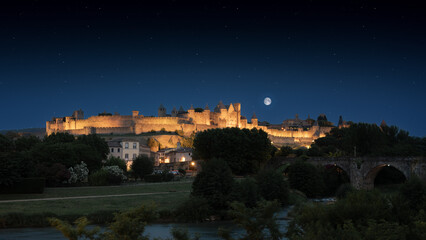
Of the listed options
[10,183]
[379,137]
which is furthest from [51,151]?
[379,137]

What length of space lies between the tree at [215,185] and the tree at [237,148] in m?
20.0

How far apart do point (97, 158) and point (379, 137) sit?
41.2 meters

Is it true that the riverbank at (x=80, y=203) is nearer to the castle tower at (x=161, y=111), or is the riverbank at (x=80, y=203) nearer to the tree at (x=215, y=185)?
the tree at (x=215, y=185)

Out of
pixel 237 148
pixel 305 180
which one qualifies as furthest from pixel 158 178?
pixel 305 180

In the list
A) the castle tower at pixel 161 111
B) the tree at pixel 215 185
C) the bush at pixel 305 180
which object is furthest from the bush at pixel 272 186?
the castle tower at pixel 161 111

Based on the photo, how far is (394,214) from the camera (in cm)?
2414

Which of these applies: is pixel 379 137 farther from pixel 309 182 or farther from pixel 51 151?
pixel 51 151

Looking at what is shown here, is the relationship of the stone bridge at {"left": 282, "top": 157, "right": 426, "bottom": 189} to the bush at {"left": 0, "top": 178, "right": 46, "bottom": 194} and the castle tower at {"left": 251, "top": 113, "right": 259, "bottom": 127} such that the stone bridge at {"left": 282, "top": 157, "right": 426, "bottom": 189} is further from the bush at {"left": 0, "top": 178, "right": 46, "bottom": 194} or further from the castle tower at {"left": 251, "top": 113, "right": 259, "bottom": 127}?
the castle tower at {"left": 251, "top": 113, "right": 259, "bottom": 127}

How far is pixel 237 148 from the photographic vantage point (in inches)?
2299

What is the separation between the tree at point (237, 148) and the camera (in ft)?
189

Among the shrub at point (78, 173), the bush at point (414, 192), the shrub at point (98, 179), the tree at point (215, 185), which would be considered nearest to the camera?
the bush at point (414, 192)

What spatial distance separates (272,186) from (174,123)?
3714 inches

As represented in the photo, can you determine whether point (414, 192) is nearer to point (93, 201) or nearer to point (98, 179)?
point (93, 201)

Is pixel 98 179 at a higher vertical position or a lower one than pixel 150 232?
higher
